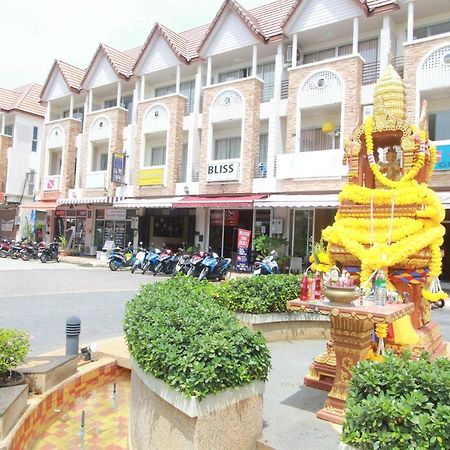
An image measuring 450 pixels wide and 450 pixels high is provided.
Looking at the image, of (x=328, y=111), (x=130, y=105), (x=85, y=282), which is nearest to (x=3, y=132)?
(x=130, y=105)

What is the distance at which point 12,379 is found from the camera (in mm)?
4152

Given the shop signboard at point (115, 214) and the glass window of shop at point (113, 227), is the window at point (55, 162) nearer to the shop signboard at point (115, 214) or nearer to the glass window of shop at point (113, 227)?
the glass window of shop at point (113, 227)

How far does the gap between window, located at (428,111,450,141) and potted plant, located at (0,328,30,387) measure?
47.5 ft

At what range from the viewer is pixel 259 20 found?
20.5 m

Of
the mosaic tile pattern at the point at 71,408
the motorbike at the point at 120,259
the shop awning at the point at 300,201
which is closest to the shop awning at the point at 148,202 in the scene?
the motorbike at the point at 120,259

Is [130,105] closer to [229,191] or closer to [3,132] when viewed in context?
[229,191]

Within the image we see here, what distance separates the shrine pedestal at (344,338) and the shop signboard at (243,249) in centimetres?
1381

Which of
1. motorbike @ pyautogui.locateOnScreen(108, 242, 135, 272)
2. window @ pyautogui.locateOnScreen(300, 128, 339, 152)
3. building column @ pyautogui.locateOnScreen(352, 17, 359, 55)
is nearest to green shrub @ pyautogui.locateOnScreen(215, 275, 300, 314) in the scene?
window @ pyautogui.locateOnScreen(300, 128, 339, 152)

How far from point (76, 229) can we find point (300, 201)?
16.8 m

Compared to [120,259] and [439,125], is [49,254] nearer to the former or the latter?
[120,259]

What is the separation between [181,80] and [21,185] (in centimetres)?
1671

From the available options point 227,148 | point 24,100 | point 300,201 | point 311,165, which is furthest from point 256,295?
point 24,100

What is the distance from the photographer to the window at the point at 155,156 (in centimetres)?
2314

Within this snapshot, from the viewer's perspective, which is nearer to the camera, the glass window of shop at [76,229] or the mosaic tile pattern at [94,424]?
the mosaic tile pattern at [94,424]
